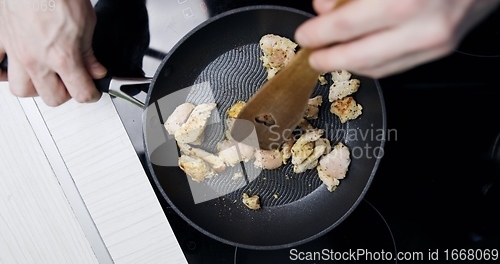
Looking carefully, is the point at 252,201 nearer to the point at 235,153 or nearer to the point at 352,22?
the point at 235,153

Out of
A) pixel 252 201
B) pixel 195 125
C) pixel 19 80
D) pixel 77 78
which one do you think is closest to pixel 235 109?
pixel 195 125

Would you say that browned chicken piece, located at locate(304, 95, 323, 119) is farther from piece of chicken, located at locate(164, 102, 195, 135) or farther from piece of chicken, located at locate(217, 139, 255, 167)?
piece of chicken, located at locate(164, 102, 195, 135)

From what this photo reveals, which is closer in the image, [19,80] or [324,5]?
[324,5]

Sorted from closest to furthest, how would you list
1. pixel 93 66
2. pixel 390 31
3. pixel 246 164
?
pixel 390 31 → pixel 93 66 → pixel 246 164

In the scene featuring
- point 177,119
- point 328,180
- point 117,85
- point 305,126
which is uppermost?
point 117,85

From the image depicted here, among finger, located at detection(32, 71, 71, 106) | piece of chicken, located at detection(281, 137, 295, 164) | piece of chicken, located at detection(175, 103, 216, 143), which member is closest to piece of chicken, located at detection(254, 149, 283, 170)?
piece of chicken, located at detection(281, 137, 295, 164)

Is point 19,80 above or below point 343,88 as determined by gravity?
above

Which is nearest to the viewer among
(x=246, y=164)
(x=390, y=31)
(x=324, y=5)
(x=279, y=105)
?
(x=390, y=31)
